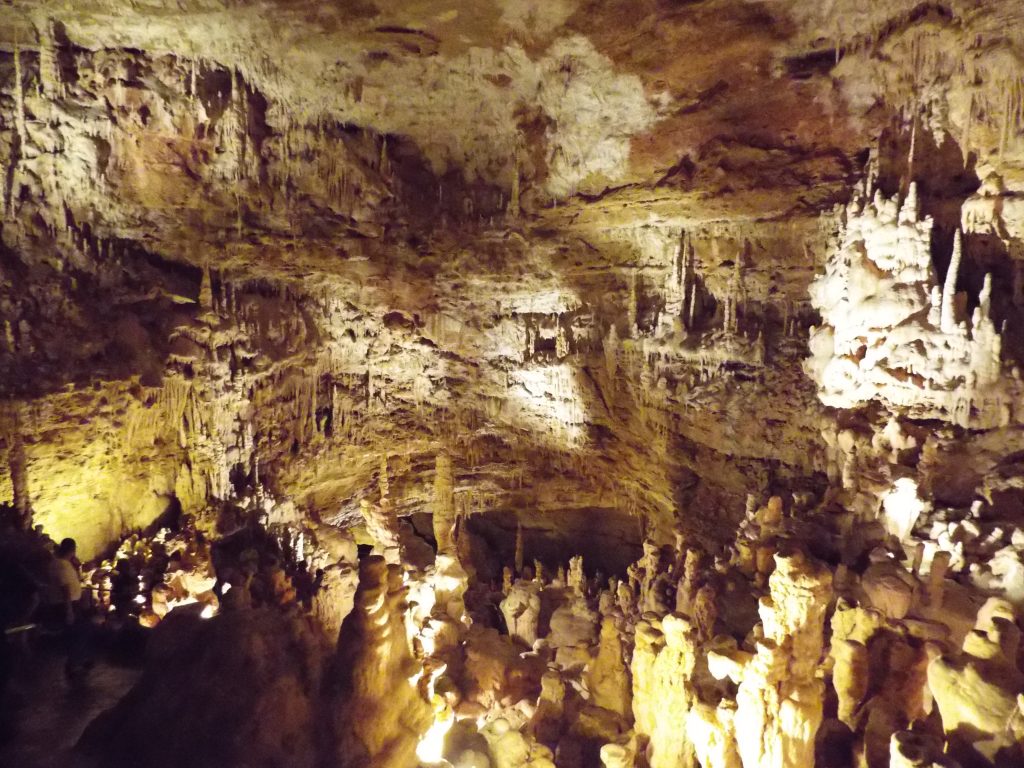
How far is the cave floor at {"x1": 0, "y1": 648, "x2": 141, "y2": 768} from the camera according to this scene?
3.21m

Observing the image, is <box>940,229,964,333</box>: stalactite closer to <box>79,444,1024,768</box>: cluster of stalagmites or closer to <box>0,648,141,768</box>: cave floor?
<box>79,444,1024,768</box>: cluster of stalagmites

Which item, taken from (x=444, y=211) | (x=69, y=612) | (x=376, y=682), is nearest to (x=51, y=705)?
(x=376, y=682)

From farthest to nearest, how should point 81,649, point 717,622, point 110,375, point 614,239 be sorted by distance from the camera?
point 614,239 → point 110,375 → point 717,622 → point 81,649

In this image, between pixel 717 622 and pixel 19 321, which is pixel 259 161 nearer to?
pixel 19 321

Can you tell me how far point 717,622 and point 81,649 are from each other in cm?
561

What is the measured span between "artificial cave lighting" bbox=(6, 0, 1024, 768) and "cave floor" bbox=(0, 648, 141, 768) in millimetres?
35

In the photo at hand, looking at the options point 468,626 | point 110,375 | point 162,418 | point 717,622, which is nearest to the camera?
point 717,622

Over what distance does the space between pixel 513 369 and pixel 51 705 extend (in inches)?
319

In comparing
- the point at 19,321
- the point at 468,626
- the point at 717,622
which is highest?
the point at 19,321

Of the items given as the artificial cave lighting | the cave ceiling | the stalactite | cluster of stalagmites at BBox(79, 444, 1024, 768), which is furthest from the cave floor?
the stalactite

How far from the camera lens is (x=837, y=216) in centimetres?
784

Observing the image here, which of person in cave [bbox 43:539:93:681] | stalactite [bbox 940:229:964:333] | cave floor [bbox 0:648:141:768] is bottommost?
person in cave [bbox 43:539:93:681]

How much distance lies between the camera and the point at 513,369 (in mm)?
11000

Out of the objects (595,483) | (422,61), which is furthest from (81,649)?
(595,483)
